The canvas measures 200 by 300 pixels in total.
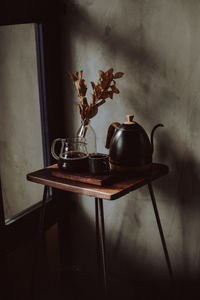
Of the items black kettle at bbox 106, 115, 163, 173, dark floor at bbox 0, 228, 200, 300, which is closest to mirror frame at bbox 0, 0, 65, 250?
dark floor at bbox 0, 228, 200, 300

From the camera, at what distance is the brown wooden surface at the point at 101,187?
1.24m

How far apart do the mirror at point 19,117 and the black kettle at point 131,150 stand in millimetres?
563

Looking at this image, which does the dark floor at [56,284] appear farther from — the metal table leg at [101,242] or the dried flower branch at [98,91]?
the dried flower branch at [98,91]

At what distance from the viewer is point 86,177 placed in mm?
1339

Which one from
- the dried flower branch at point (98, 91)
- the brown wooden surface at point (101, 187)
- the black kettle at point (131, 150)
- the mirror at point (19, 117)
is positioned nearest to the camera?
the brown wooden surface at point (101, 187)

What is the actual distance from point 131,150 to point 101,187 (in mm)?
207

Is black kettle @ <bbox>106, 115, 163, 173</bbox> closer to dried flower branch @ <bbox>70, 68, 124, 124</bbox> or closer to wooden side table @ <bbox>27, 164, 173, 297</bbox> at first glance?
wooden side table @ <bbox>27, 164, 173, 297</bbox>

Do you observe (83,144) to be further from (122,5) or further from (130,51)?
(122,5)

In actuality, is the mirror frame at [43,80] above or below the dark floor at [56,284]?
above

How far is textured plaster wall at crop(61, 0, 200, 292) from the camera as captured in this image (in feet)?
5.04

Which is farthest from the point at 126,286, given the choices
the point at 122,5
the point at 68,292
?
the point at 122,5

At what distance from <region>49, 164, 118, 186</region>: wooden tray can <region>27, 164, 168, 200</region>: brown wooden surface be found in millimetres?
14

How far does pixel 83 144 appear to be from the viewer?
1.47 m

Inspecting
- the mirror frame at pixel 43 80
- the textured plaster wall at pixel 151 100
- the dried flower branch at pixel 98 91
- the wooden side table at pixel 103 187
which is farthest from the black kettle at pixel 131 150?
the mirror frame at pixel 43 80
